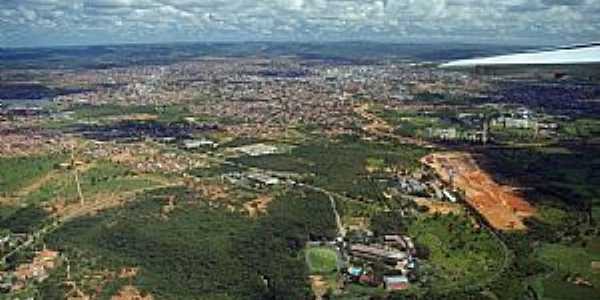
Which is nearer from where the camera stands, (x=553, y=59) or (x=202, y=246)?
(x=553, y=59)

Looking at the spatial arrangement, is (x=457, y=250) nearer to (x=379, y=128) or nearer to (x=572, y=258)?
(x=572, y=258)

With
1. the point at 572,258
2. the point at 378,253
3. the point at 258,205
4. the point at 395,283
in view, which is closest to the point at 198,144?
the point at 258,205

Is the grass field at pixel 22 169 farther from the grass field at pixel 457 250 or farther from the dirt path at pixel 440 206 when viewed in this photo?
the grass field at pixel 457 250

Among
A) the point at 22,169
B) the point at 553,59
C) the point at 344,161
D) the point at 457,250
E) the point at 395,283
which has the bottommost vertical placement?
the point at 22,169

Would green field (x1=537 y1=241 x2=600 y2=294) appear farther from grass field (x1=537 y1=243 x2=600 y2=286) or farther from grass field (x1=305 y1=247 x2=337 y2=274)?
grass field (x1=305 y1=247 x2=337 y2=274)

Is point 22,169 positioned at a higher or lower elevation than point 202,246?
lower

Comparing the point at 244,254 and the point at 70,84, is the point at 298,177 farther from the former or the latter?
the point at 70,84
